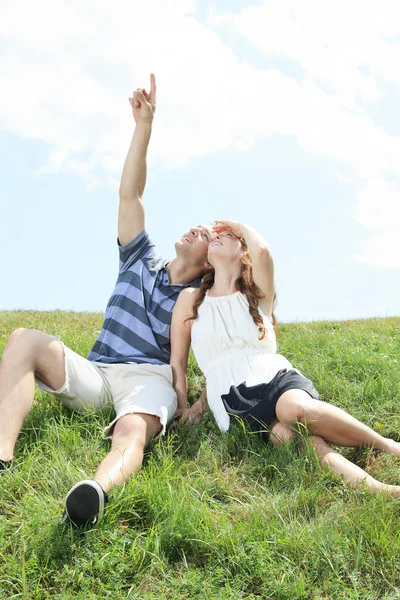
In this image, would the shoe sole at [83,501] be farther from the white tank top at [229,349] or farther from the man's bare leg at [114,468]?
the white tank top at [229,349]

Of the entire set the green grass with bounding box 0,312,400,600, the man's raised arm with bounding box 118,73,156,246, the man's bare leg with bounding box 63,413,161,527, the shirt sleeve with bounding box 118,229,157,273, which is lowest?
the green grass with bounding box 0,312,400,600

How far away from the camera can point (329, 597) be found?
11.0 feet

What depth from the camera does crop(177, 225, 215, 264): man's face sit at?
5621mm

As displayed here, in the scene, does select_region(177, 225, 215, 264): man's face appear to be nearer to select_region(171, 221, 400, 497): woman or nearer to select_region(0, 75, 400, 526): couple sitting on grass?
select_region(0, 75, 400, 526): couple sitting on grass

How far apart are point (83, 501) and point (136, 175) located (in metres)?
3.07

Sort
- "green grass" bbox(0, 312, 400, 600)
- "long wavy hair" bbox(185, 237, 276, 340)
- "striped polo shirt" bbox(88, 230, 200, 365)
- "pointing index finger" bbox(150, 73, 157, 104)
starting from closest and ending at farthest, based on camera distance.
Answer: "green grass" bbox(0, 312, 400, 600), "long wavy hair" bbox(185, 237, 276, 340), "striped polo shirt" bbox(88, 230, 200, 365), "pointing index finger" bbox(150, 73, 157, 104)

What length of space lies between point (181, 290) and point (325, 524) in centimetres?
253

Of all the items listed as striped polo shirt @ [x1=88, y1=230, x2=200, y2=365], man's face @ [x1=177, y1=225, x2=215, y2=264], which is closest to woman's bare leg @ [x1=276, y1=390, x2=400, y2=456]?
striped polo shirt @ [x1=88, y1=230, x2=200, y2=365]

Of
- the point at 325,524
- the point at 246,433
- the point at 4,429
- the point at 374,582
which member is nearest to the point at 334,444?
the point at 246,433

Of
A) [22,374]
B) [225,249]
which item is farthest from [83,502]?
[225,249]

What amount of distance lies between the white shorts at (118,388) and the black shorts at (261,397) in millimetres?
527

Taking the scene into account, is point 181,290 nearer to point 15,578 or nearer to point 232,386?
point 232,386

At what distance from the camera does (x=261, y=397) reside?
4.56 metres

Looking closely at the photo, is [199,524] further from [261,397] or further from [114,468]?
[261,397]
